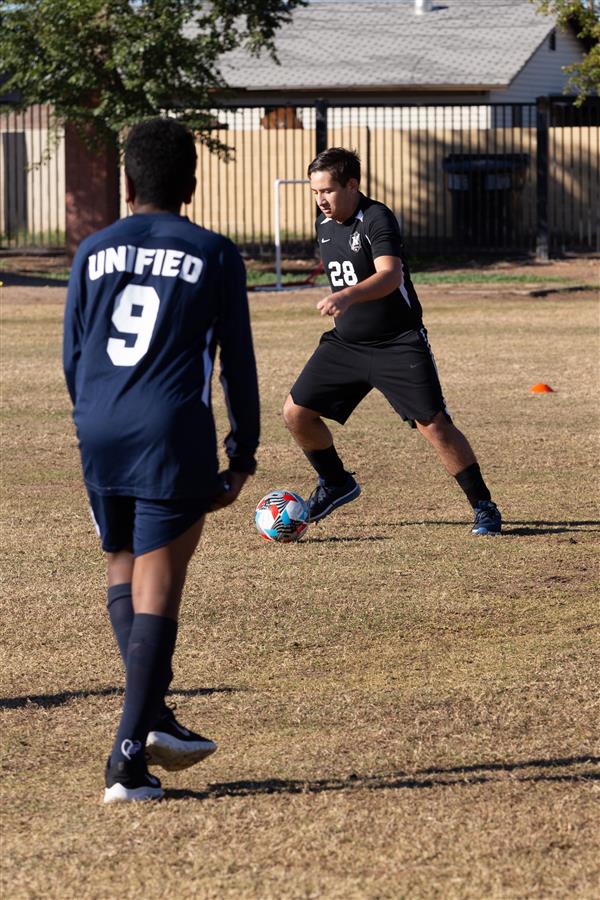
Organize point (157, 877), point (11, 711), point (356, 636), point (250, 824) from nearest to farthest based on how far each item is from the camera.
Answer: point (157, 877) < point (250, 824) < point (11, 711) < point (356, 636)

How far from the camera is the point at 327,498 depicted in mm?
8469

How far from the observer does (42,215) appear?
35562mm

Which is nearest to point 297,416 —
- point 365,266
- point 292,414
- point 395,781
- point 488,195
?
point 292,414

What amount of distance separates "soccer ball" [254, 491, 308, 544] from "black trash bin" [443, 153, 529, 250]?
25225 millimetres

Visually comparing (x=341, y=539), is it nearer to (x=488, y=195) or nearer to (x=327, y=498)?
(x=327, y=498)

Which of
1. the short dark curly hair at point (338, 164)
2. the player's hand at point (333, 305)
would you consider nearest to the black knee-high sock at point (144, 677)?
the player's hand at point (333, 305)

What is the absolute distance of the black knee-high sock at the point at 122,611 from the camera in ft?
14.4

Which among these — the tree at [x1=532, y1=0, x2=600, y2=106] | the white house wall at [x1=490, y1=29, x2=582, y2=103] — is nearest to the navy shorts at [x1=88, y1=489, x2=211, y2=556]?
the tree at [x1=532, y1=0, x2=600, y2=106]

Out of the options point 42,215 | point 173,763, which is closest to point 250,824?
point 173,763

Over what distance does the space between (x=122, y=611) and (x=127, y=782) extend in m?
0.49

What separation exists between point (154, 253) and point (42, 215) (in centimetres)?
3235

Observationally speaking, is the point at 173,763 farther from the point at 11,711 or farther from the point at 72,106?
the point at 72,106

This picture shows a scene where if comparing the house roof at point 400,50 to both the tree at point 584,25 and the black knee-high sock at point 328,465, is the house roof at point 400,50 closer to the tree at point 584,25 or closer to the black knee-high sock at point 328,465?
the tree at point 584,25

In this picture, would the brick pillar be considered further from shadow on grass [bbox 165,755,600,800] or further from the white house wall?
shadow on grass [bbox 165,755,600,800]
